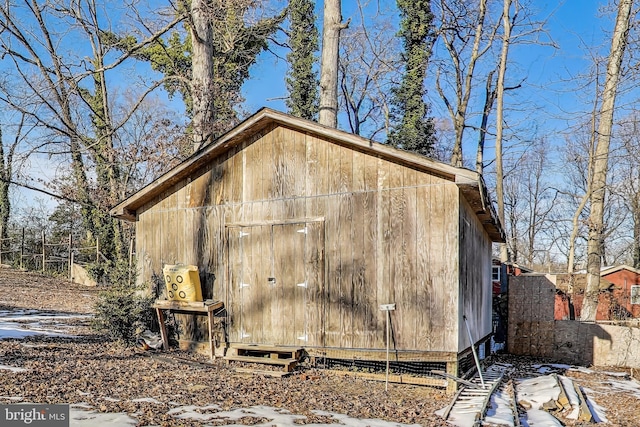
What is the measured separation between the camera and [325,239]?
8.13 meters

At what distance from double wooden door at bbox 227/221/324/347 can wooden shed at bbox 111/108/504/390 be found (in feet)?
0.06

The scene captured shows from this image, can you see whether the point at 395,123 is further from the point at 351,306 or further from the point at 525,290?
the point at 351,306

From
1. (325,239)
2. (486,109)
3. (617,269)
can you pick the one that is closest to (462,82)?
(486,109)

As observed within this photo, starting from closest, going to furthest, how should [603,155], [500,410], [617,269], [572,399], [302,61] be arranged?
[500,410], [572,399], [603,155], [617,269], [302,61]

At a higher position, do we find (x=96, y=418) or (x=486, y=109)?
(x=486, y=109)

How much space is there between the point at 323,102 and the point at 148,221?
493 cm

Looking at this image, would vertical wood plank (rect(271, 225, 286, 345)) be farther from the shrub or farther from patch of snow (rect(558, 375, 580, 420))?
patch of snow (rect(558, 375, 580, 420))

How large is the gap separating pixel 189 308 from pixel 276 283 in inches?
62.6

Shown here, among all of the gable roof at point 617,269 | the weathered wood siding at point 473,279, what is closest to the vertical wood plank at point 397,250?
the weathered wood siding at point 473,279

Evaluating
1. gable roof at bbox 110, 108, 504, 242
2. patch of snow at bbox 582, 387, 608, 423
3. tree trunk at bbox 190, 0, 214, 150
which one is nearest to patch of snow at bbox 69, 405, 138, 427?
gable roof at bbox 110, 108, 504, 242

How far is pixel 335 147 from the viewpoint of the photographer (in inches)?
320

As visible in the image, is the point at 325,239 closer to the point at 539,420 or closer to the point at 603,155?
the point at 539,420

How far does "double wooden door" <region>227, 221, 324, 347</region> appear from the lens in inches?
320

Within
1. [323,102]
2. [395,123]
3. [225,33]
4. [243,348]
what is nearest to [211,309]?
[243,348]
